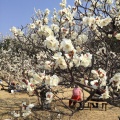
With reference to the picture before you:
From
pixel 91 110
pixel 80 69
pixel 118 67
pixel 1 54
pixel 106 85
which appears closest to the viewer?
pixel 106 85

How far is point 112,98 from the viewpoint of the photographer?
10.7 feet

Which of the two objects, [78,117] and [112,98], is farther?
[78,117]

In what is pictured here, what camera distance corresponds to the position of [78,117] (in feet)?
34.6

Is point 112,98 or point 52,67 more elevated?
point 52,67

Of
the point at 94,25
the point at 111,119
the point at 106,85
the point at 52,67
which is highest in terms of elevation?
the point at 94,25

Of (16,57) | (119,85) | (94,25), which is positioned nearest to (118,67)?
(94,25)

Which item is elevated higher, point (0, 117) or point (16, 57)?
point (16, 57)

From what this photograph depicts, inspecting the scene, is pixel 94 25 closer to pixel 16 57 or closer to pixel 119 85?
pixel 119 85

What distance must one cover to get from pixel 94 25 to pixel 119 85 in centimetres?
123

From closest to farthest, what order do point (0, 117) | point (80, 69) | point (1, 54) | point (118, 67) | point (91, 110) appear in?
point (80, 69) < point (118, 67) < point (0, 117) < point (91, 110) < point (1, 54)

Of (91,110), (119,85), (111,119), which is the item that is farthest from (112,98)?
(91,110)

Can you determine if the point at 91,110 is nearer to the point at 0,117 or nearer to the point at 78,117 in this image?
the point at 78,117

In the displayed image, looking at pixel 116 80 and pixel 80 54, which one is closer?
pixel 116 80

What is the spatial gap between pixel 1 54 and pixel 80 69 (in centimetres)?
1977
